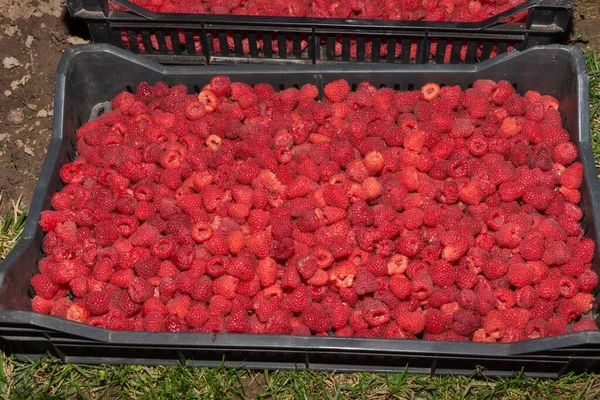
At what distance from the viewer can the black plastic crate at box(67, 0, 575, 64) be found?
2941 mm

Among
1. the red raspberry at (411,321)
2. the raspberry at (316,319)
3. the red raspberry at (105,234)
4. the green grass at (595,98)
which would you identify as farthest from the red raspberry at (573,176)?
the red raspberry at (105,234)

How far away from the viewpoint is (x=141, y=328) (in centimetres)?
244

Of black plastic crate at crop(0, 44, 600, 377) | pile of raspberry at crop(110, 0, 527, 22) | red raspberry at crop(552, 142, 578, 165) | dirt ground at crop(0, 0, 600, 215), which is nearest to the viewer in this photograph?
black plastic crate at crop(0, 44, 600, 377)

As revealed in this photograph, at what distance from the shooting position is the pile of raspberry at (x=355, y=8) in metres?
3.21

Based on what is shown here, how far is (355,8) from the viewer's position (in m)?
3.22

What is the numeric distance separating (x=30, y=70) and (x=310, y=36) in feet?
5.19

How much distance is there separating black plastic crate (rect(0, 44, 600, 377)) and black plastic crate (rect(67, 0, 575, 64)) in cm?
14

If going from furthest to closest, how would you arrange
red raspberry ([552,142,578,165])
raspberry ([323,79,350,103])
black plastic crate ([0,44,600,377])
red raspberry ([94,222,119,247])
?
raspberry ([323,79,350,103])
red raspberry ([552,142,578,165])
red raspberry ([94,222,119,247])
black plastic crate ([0,44,600,377])

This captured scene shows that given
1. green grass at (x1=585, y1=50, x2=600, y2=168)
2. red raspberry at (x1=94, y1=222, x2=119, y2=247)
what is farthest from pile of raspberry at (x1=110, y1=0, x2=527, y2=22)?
red raspberry at (x1=94, y1=222, x2=119, y2=247)

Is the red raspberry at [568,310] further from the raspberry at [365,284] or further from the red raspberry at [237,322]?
the red raspberry at [237,322]

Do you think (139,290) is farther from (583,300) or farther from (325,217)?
(583,300)

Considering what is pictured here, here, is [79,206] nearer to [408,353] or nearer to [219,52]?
[219,52]

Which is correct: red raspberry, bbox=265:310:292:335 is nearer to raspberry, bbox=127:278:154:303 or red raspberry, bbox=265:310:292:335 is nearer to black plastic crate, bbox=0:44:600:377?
black plastic crate, bbox=0:44:600:377

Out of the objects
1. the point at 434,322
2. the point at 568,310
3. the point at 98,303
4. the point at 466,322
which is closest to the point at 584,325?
the point at 568,310
